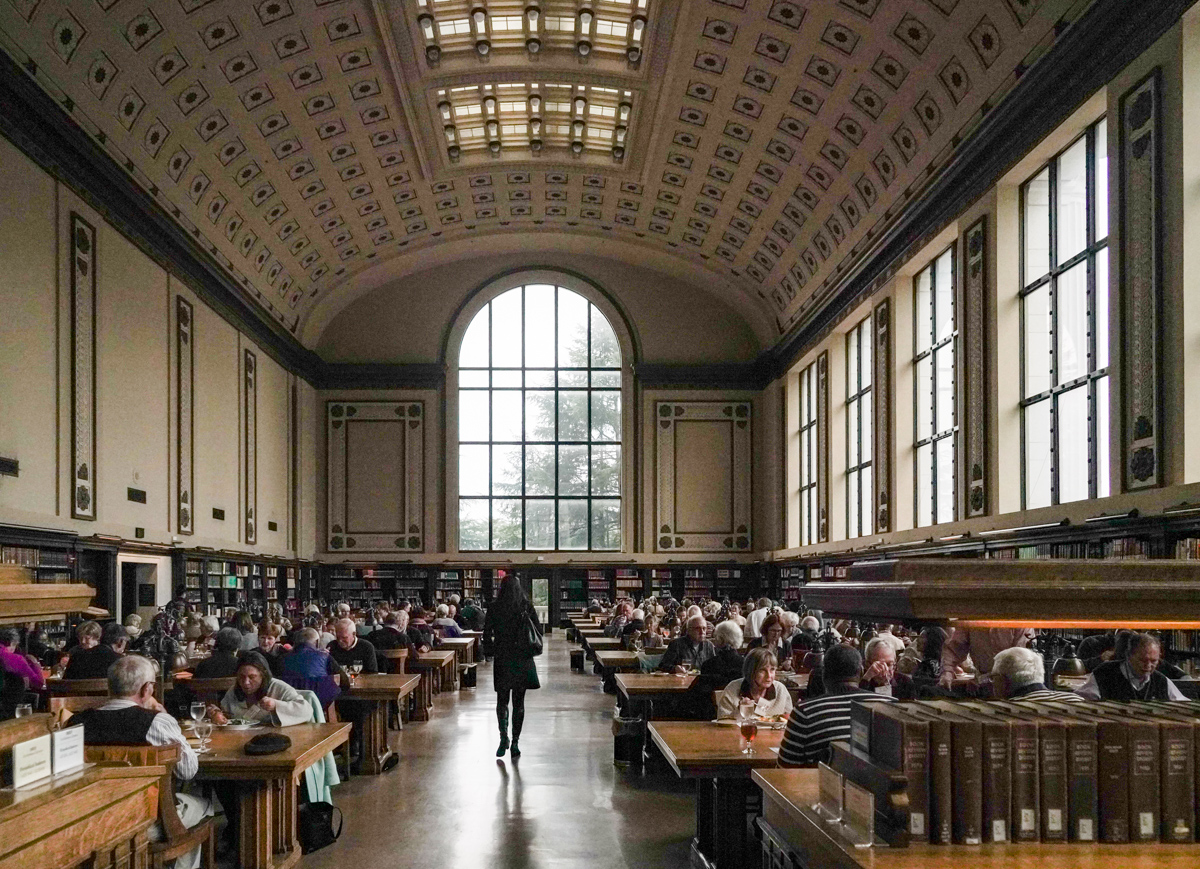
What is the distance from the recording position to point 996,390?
53.2 feet

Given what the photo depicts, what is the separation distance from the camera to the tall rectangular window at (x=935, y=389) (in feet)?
61.2

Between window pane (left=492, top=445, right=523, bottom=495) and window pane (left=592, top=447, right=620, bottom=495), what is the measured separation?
1.96 meters

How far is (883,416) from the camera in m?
21.5

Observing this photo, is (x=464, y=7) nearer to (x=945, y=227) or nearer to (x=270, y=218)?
(x=270, y=218)

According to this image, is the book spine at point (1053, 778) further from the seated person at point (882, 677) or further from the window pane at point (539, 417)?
the window pane at point (539, 417)

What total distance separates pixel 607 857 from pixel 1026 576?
204 inches

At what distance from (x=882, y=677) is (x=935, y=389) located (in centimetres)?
1245

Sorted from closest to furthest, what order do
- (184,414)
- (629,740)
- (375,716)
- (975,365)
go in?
(375,716), (629,740), (975,365), (184,414)

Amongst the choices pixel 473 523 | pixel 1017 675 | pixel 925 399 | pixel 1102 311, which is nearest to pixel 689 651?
pixel 1017 675

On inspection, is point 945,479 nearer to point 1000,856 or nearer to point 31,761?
point 1000,856

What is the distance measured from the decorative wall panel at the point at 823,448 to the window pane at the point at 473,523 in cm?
962

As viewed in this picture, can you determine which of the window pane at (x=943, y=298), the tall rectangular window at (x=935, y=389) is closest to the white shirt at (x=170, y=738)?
the tall rectangular window at (x=935, y=389)

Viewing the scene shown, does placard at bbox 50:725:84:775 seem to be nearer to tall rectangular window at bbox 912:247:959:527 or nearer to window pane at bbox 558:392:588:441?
tall rectangular window at bbox 912:247:959:527

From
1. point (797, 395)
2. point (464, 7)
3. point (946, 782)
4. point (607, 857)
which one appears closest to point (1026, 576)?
point (946, 782)
